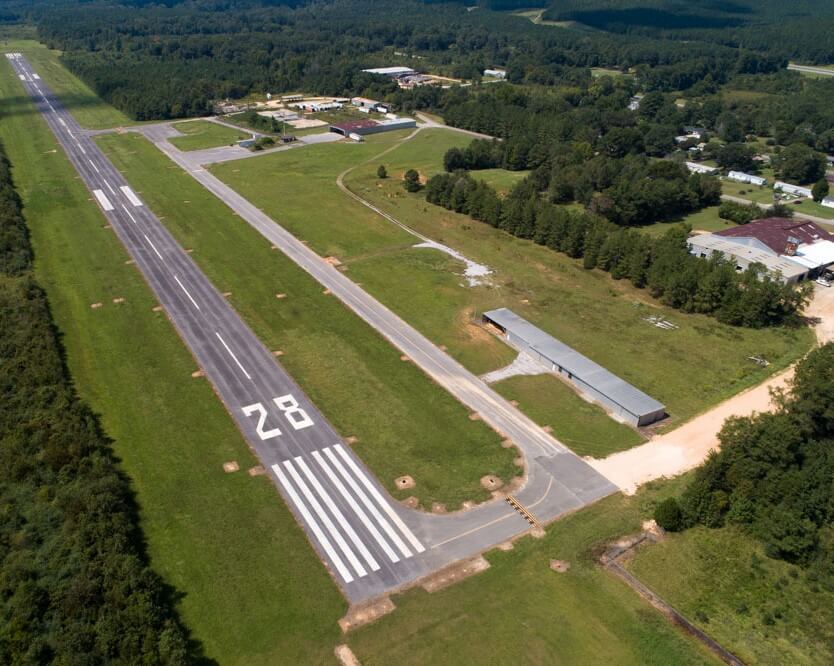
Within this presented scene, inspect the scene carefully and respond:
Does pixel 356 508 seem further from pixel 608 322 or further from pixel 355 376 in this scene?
pixel 608 322

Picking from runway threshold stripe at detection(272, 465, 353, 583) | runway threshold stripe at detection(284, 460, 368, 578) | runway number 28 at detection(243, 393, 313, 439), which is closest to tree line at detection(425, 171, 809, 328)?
runway number 28 at detection(243, 393, 313, 439)

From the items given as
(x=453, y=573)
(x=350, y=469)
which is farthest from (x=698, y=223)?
(x=453, y=573)

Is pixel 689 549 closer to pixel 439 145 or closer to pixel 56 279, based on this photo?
pixel 56 279

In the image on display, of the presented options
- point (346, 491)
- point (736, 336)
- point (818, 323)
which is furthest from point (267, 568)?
point (818, 323)

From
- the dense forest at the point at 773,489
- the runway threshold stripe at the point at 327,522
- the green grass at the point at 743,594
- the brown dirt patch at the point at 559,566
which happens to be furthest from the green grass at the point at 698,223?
the runway threshold stripe at the point at 327,522

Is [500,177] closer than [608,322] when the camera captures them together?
No

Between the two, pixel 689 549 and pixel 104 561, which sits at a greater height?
pixel 104 561

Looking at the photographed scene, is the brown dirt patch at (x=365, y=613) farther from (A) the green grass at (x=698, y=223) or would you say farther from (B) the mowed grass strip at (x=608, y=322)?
(A) the green grass at (x=698, y=223)
